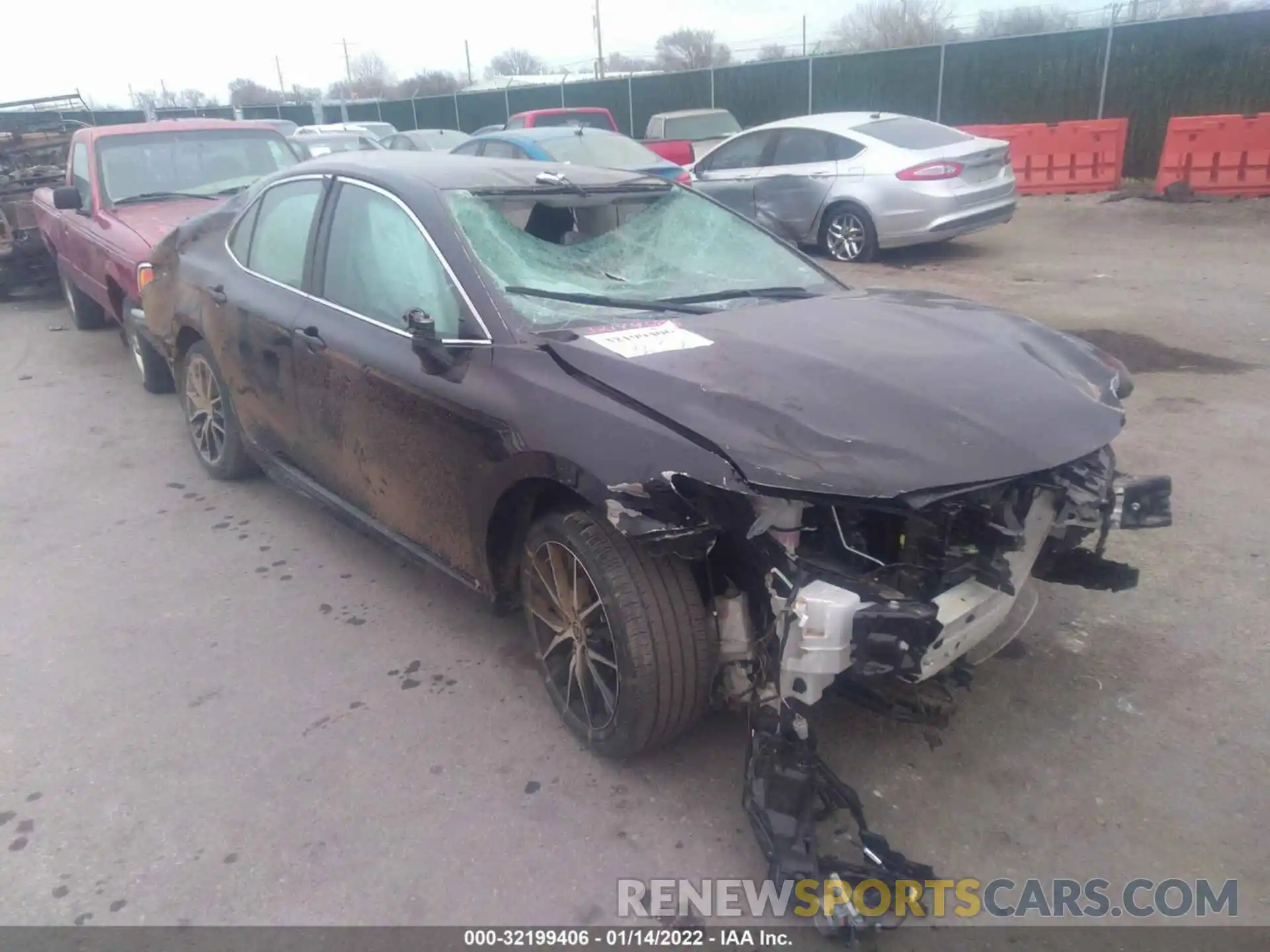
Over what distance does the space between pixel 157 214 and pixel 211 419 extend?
2811 mm

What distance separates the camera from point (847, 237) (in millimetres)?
11219

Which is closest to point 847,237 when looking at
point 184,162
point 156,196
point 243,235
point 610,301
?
point 184,162

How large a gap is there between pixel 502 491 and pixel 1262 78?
16.6 metres

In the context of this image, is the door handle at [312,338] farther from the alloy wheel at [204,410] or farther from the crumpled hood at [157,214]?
the crumpled hood at [157,214]

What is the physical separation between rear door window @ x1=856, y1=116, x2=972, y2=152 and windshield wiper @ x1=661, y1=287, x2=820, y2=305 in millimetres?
7626

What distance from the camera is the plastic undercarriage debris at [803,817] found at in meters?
2.52

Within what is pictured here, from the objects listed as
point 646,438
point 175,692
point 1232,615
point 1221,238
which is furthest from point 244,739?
point 1221,238

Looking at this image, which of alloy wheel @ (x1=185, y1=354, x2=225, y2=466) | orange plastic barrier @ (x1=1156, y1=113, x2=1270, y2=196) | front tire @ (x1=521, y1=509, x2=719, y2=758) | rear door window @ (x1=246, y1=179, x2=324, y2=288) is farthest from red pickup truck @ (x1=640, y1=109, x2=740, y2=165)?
front tire @ (x1=521, y1=509, x2=719, y2=758)

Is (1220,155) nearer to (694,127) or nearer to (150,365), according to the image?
(694,127)

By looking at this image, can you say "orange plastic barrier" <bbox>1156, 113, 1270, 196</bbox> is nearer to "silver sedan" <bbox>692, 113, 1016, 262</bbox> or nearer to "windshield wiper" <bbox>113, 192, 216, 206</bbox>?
"silver sedan" <bbox>692, 113, 1016, 262</bbox>

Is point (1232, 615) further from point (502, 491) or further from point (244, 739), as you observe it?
point (244, 739)

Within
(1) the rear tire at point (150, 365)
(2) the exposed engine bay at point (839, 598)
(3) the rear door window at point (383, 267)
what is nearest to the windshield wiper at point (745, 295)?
(3) the rear door window at point (383, 267)

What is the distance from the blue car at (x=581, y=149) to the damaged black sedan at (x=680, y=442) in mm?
7384

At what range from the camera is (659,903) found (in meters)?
2.61
